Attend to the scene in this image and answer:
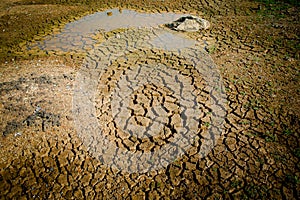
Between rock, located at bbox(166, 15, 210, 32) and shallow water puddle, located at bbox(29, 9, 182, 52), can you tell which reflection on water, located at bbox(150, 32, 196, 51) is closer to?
rock, located at bbox(166, 15, 210, 32)

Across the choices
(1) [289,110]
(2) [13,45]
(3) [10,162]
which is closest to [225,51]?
(1) [289,110]

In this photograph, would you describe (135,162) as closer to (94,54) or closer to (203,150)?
(203,150)

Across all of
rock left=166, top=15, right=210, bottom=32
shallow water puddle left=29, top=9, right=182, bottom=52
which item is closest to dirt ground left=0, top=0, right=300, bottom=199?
rock left=166, top=15, right=210, bottom=32

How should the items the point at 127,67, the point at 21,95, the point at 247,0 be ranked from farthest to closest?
the point at 247,0, the point at 127,67, the point at 21,95

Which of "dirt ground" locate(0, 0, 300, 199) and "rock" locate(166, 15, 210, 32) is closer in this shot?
"dirt ground" locate(0, 0, 300, 199)

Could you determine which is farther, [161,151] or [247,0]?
[247,0]
